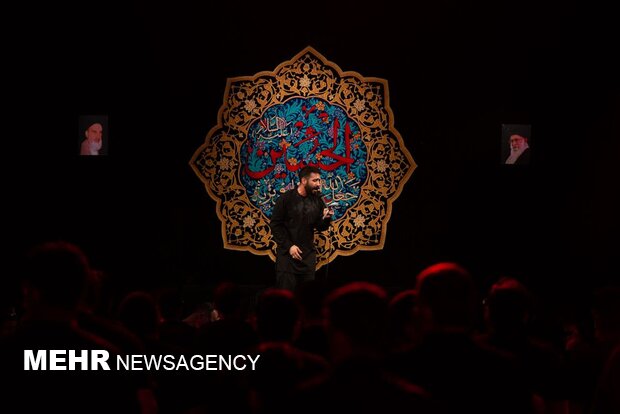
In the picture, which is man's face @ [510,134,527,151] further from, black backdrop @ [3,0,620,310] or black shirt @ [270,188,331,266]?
black shirt @ [270,188,331,266]

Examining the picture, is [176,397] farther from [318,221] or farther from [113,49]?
[113,49]

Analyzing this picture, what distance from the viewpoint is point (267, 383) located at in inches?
101

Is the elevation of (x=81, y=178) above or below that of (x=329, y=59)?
below

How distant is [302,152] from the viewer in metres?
8.31

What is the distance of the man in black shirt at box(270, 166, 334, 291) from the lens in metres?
7.43

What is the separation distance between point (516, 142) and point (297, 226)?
257cm

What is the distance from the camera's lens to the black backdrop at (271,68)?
830 centimetres

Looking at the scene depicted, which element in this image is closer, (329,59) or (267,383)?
(267,383)

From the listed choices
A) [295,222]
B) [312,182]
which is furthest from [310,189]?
[295,222]

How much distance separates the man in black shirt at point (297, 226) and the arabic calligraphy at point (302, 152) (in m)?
0.85

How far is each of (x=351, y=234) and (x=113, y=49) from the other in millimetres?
3054

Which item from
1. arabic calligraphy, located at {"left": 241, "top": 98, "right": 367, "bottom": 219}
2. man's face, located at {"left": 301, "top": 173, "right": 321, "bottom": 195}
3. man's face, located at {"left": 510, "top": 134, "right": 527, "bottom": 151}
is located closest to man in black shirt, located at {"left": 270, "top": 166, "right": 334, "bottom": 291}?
man's face, located at {"left": 301, "top": 173, "right": 321, "bottom": 195}

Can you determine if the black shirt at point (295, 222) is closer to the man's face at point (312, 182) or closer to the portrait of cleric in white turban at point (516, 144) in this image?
the man's face at point (312, 182)

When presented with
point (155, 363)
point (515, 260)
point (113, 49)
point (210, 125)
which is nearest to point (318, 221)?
point (210, 125)
